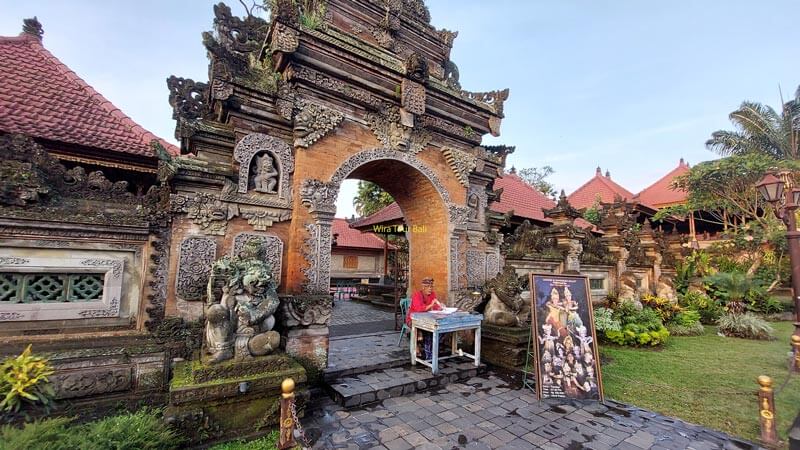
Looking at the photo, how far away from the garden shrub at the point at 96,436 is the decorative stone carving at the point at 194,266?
52.3 inches

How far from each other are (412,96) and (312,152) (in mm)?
2179

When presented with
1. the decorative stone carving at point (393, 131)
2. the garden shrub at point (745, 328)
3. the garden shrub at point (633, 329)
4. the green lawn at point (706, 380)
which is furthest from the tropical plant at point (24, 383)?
the garden shrub at point (745, 328)

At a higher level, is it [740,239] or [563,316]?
[740,239]

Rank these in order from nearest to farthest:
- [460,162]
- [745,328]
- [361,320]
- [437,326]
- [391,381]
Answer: [391,381]
[437,326]
[460,162]
[745,328]
[361,320]

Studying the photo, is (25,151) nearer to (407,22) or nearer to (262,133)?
(262,133)

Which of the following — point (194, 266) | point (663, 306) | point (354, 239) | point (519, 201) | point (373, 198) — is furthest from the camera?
point (354, 239)

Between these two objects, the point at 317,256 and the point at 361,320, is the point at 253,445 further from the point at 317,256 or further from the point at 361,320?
the point at 361,320

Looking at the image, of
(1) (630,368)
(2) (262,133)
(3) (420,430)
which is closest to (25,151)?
(2) (262,133)

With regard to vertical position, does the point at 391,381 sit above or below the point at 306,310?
below

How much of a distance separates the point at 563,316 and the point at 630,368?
8.40ft

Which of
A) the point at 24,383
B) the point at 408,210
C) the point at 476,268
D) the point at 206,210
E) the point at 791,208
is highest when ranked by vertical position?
the point at 791,208

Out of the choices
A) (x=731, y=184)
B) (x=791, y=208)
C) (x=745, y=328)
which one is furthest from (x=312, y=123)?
(x=731, y=184)

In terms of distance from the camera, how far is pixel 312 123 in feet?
16.7

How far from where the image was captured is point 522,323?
19.7 ft
